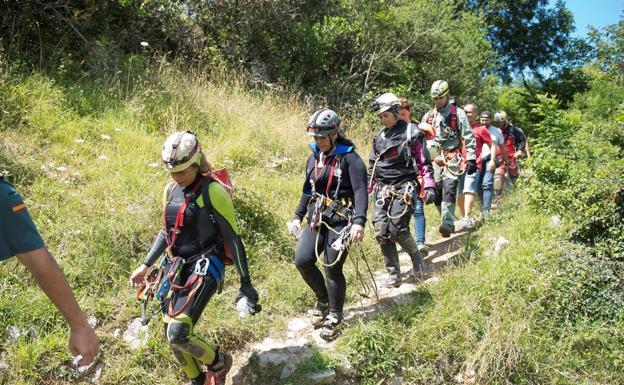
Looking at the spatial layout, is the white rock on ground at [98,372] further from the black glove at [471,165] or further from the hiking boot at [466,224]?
the hiking boot at [466,224]

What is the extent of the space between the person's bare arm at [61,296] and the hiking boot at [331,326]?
2838 millimetres

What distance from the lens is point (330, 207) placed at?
15.5 ft

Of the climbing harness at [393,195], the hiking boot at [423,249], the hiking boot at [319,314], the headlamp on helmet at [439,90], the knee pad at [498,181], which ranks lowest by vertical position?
the hiking boot at [319,314]

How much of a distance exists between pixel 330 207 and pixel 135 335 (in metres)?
2.06

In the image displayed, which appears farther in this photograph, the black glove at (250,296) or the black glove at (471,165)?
the black glove at (471,165)

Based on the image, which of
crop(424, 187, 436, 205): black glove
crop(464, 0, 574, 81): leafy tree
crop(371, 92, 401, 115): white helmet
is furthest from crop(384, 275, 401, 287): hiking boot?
crop(464, 0, 574, 81): leafy tree

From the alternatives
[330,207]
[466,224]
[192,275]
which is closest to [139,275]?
[192,275]

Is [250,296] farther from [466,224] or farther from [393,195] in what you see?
[466,224]

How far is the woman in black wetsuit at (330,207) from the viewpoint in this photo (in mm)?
4594

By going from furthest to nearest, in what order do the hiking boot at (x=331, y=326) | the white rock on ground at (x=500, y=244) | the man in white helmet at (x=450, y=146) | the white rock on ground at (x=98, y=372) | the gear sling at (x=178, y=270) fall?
1. the man in white helmet at (x=450, y=146)
2. the white rock on ground at (x=500, y=244)
3. the hiking boot at (x=331, y=326)
4. the white rock on ground at (x=98, y=372)
5. the gear sling at (x=178, y=270)

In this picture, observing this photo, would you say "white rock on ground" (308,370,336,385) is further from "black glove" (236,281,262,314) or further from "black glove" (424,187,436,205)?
"black glove" (424,187,436,205)

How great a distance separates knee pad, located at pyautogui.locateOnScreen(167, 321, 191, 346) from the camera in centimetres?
372

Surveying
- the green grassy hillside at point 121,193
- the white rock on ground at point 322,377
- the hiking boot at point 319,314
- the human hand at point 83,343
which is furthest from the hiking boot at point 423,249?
the human hand at point 83,343

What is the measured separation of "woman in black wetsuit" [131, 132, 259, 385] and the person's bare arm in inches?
60.9
